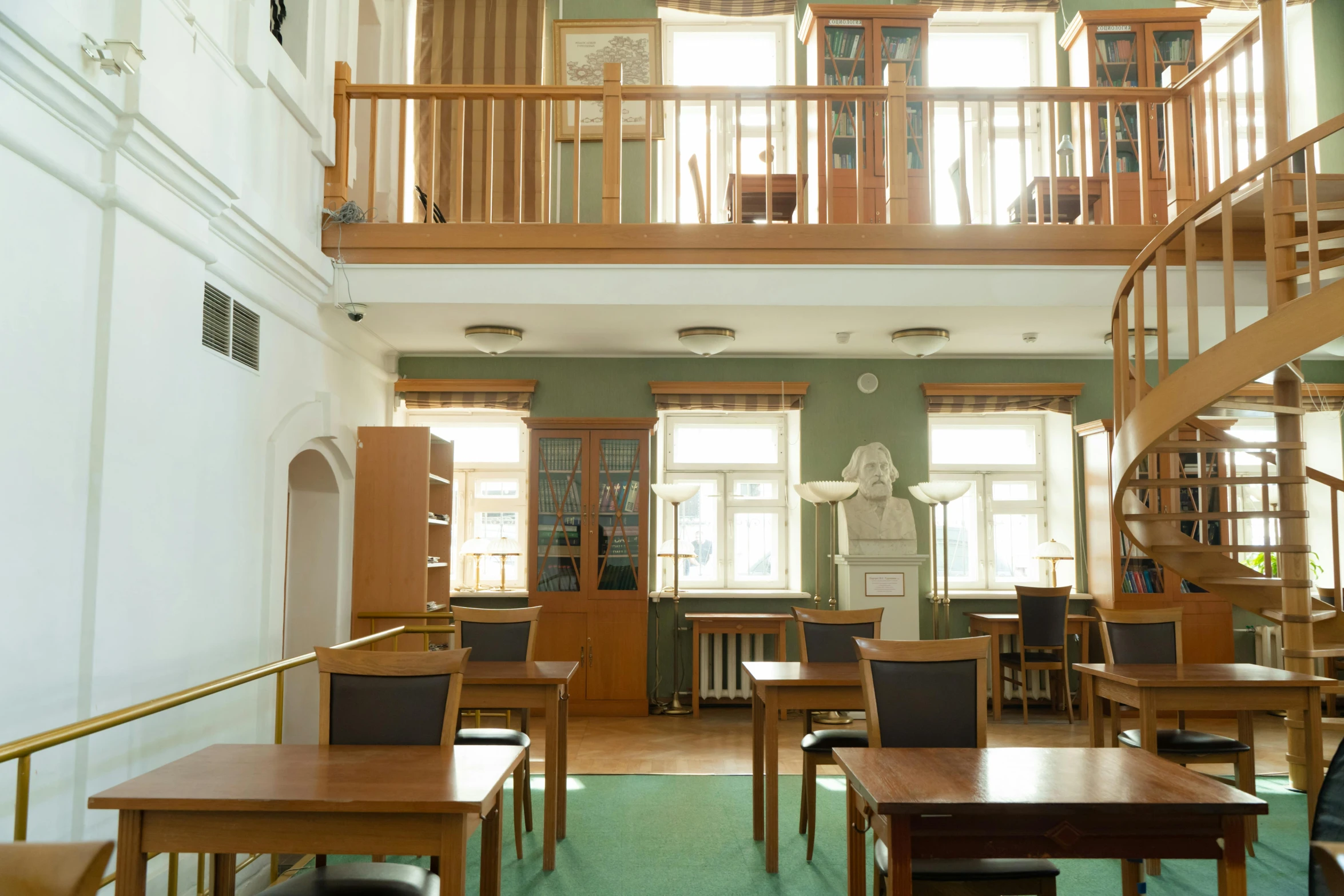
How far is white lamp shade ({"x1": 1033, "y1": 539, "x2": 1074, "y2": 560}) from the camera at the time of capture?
7.77 m

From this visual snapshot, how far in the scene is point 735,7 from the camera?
7.86 metres

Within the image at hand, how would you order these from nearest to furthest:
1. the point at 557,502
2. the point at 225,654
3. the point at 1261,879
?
the point at 1261,879
the point at 225,654
the point at 557,502

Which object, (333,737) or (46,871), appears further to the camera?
(333,737)

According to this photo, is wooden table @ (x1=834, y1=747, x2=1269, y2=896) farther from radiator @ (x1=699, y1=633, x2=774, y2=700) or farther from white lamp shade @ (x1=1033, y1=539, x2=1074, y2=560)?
white lamp shade @ (x1=1033, y1=539, x2=1074, y2=560)

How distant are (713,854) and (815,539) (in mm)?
3942

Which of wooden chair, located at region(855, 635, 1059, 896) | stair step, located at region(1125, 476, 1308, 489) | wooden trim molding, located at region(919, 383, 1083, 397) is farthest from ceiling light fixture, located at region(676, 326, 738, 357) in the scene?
wooden chair, located at region(855, 635, 1059, 896)

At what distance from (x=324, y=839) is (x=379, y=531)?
4.03 metres

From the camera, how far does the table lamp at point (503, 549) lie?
7586 millimetres

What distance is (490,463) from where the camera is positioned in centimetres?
808

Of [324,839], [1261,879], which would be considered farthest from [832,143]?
[324,839]

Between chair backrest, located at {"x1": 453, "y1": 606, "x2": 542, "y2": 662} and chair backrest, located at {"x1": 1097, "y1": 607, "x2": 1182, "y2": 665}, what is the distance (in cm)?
300

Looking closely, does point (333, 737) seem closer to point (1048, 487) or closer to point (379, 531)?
point (379, 531)

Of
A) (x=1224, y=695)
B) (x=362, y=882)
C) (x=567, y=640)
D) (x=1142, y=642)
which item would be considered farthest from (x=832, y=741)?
(x=567, y=640)

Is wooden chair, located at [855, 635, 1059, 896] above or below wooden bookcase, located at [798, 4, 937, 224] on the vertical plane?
below
